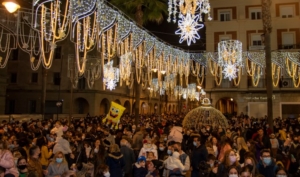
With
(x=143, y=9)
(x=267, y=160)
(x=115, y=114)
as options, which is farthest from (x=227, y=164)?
(x=143, y=9)

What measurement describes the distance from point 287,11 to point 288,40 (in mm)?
3304

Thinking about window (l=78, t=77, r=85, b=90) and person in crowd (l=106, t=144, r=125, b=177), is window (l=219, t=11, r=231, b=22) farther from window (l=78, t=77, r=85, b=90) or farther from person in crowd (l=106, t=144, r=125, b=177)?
person in crowd (l=106, t=144, r=125, b=177)

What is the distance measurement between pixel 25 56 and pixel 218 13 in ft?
82.2

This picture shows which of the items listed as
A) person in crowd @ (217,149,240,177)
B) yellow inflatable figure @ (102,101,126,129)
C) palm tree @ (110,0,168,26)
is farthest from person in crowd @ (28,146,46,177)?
palm tree @ (110,0,168,26)

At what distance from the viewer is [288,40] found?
34.8 m

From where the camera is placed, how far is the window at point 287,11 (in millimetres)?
35000

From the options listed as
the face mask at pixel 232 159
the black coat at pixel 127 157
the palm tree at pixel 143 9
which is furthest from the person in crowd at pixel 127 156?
the palm tree at pixel 143 9

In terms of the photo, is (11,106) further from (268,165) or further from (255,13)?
(268,165)

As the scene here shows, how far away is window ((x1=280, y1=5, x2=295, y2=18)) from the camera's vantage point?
35000mm

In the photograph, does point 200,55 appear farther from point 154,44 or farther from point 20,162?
point 20,162

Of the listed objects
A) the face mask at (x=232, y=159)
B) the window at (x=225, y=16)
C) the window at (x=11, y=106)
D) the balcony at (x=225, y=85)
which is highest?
the window at (x=225, y=16)

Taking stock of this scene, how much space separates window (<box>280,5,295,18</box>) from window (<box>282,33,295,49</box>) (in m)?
2.14

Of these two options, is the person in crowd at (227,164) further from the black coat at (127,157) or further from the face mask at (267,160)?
the black coat at (127,157)

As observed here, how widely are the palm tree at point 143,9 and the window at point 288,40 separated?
19.8 metres
